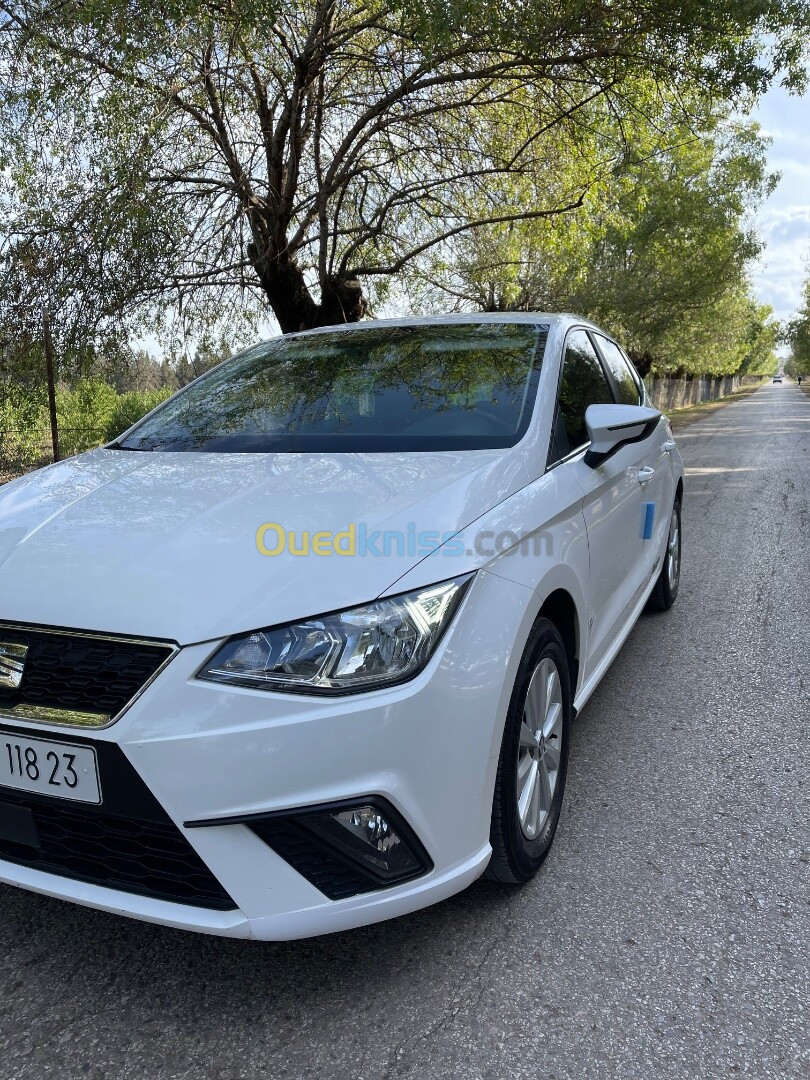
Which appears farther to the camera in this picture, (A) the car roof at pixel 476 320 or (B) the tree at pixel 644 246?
(B) the tree at pixel 644 246

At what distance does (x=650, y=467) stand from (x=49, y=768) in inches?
118

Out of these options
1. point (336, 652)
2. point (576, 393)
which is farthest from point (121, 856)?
point (576, 393)

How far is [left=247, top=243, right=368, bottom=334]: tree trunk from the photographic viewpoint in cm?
1082

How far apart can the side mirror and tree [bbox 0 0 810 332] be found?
5207 millimetres

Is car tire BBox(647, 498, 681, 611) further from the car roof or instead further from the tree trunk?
the tree trunk

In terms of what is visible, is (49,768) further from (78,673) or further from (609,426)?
(609,426)

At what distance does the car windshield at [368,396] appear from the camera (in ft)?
8.91

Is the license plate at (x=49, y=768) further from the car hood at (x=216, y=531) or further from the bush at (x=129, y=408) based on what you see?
the bush at (x=129, y=408)

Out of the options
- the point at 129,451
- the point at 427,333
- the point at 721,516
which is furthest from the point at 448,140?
the point at 129,451

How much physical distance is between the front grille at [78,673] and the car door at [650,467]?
97.6 inches

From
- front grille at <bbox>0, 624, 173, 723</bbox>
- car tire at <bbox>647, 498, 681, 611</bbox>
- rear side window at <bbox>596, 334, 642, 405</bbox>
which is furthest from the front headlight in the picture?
car tire at <bbox>647, 498, 681, 611</bbox>

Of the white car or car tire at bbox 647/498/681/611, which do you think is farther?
car tire at bbox 647/498/681/611

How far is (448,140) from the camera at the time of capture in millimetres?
10656

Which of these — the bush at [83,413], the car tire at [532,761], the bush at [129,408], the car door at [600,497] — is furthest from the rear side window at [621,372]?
the bush at [129,408]
